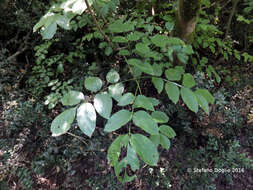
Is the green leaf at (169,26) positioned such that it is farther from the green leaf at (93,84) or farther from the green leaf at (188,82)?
the green leaf at (93,84)

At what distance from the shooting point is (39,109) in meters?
1.44

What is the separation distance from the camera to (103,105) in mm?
650

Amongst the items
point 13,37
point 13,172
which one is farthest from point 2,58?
point 13,172

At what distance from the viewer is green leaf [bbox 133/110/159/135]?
0.59 meters

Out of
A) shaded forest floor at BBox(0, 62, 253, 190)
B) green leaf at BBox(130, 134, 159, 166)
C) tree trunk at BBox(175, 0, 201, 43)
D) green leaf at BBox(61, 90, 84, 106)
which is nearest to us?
green leaf at BBox(130, 134, 159, 166)

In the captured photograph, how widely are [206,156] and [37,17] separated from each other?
208 centimetres

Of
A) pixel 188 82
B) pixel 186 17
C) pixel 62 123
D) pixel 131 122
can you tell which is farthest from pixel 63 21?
pixel 131 122

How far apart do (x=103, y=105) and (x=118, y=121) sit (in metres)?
0.09

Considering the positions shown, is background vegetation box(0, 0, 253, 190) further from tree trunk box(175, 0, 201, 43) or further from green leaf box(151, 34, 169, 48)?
green leaf box(151, 34, 169, 48)

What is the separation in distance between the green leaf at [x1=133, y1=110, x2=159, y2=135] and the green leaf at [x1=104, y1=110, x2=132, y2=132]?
3 centimetres

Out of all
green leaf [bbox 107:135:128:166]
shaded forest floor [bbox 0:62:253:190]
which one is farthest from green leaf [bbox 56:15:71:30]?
shaded forest floor [bbox 0:62:253:190]

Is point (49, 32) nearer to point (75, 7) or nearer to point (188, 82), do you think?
point (75, 7)

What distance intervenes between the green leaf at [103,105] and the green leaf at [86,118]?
27 mm

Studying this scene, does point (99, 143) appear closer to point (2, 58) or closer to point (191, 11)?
point (191, 11)
